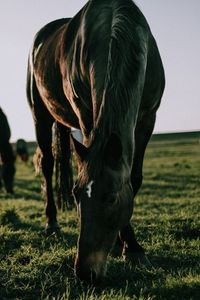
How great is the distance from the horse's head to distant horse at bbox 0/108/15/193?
32.0 feet

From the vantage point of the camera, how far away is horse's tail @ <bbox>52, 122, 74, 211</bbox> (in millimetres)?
7543

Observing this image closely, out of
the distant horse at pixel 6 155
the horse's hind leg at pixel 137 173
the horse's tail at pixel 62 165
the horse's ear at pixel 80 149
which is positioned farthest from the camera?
the distant horse at pixel 6 155

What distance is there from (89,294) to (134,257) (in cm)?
108

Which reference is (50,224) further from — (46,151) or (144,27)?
(144,27)

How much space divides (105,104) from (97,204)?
82 cm

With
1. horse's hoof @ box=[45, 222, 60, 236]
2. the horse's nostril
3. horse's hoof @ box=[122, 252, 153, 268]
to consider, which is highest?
Answer: the horse's nostril

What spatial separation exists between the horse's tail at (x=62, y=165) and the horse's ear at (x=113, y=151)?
414cm

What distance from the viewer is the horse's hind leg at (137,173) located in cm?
481

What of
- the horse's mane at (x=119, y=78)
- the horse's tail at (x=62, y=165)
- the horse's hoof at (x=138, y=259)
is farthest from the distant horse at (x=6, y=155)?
the horse's mane at (x=119, y=78)

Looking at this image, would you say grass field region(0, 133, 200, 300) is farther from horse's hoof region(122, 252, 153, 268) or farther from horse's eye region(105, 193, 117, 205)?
horse's eye region(105, 193, 117, 205)

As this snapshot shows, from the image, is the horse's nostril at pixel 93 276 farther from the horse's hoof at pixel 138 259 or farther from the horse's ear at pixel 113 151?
the horse's hoof at pixel 138 259

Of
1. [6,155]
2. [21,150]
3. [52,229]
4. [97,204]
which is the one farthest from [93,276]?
[21,150]

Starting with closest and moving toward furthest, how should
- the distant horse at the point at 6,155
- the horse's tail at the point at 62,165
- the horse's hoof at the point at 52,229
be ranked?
1. the horse's hoof at the point at 52,229
2. the horse's tail at the point at 62,165
3. the distant horse at the point at 6,155

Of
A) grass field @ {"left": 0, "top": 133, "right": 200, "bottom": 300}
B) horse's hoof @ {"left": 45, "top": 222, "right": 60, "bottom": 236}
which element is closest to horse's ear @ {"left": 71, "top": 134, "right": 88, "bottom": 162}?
grass field @ {"left": 0, "top": 133, "right": 200, "bottom": 300}
